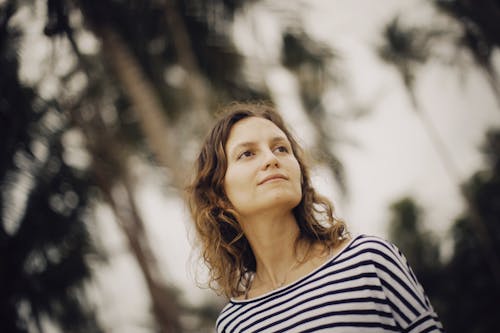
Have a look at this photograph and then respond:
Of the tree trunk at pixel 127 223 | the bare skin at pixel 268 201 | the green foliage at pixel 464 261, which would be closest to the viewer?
the bare skin at pixel 268 201

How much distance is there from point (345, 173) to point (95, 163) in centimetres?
854

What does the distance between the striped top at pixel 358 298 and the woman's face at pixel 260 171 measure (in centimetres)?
36

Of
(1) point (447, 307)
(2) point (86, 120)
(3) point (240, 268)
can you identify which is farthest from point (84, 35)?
(1) point (447, 307)

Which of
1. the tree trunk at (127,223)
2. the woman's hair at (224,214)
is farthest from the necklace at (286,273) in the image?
the tree trunk at (127,223)

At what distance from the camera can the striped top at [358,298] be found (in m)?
1.31

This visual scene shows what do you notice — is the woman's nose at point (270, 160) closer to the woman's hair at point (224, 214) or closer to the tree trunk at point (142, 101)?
the woman's hair at point (224, 214)

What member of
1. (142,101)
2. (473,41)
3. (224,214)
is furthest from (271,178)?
(473,41)

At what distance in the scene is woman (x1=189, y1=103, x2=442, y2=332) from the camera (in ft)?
4.41

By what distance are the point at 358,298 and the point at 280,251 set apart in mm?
505

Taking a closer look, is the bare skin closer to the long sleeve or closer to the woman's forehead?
the woman's forehead

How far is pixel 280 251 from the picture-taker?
1791 mm

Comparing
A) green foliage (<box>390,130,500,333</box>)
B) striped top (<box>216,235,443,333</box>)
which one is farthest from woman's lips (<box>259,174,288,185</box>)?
green foliage (<box>390,130,500,333</box>)

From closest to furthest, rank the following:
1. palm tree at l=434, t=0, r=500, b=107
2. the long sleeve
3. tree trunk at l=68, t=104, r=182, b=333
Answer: the long sleeve, tree trunk at l=68, t=104, r=182, b=333, palm tree at l=434, t=0, r=500, b=107

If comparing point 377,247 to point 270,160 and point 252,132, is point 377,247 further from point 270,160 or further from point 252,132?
point 252,132
